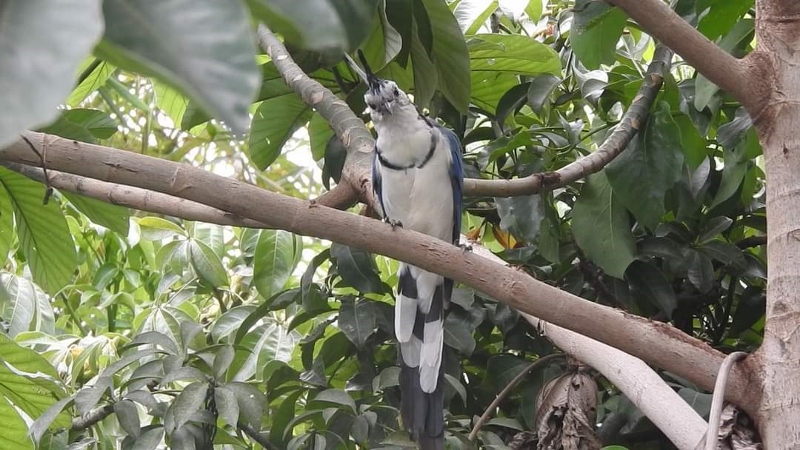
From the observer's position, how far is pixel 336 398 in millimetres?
1484

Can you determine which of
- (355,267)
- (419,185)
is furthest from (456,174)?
(355,267)

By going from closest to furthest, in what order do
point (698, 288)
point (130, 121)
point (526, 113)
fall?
point (698, 288) < point (526, 113) < point (130, 121)

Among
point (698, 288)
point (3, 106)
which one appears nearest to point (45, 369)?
point (698, 288)

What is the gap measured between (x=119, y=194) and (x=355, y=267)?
544mm

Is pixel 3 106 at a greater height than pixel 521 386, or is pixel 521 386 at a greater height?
pixel 3 106

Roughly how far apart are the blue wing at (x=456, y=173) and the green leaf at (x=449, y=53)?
0.32m

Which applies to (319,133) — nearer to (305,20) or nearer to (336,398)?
(336,398)

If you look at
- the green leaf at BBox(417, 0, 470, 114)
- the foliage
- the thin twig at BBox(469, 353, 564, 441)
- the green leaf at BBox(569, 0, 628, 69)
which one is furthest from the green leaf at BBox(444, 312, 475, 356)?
the green leaf at BBox(569, 0, 628, 69)

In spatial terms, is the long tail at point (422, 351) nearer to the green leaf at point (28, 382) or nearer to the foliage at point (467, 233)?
the foliage at point (467, 233)

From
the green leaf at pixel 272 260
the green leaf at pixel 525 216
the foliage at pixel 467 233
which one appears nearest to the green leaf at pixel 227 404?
the foliage at pixel 467 233

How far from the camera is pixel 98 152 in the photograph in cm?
99

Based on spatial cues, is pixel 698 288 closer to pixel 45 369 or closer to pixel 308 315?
pixel 308 315

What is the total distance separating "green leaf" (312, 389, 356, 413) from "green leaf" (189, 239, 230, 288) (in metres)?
0.56

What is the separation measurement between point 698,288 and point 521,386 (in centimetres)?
38
